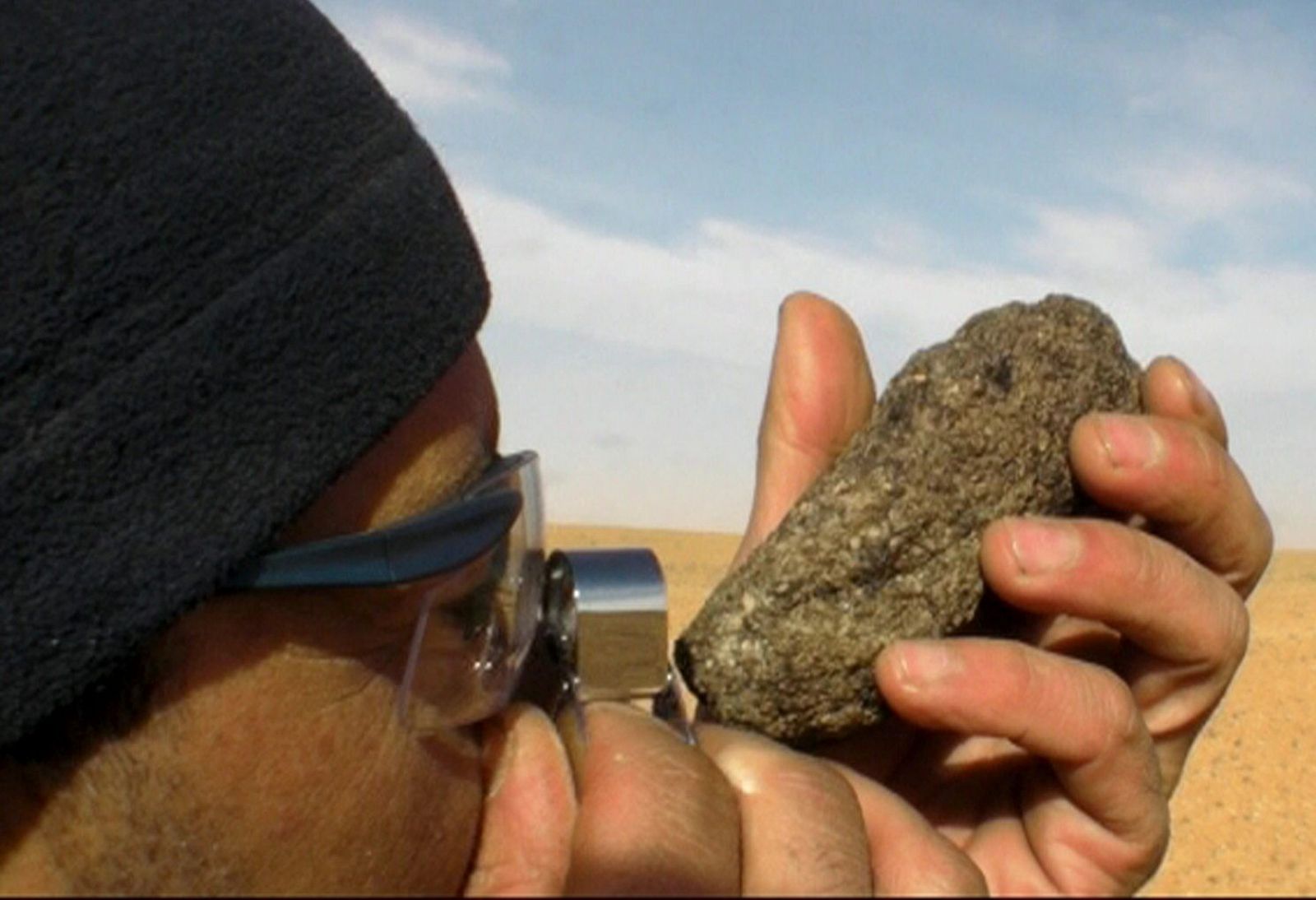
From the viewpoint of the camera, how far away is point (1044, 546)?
9.02ft

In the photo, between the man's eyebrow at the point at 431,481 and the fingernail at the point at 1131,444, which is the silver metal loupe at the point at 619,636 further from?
the fingernail at the point at 1131,444

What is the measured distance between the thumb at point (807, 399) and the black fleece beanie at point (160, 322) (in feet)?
3.30

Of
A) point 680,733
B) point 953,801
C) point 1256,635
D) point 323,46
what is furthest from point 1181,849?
point 1256,635

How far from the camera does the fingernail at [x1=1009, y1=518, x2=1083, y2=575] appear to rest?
2.74 m

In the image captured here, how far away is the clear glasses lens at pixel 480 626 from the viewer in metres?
2.44

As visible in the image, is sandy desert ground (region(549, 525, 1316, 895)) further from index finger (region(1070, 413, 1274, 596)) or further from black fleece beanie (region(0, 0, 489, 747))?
black fleece beanie (region(0, 0, 489, 747))

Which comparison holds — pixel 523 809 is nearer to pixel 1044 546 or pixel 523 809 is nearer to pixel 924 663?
pixel 924 663

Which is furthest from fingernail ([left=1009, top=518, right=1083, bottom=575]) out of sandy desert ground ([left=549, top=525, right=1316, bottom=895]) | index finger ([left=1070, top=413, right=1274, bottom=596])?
sandy desert ground ([left=549, top=525, right=1316, bottom=895])

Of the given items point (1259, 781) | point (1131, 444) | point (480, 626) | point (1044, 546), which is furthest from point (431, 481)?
point (1259, 781)

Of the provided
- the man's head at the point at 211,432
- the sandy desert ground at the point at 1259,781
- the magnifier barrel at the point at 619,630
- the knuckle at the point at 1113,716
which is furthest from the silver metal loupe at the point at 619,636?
the sandy desert ground at the point at 1259,781

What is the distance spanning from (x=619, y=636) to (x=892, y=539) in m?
0.51

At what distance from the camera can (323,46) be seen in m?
2.36

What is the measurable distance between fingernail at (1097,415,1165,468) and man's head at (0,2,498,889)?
104cm

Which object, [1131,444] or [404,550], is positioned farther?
[1131,444]
